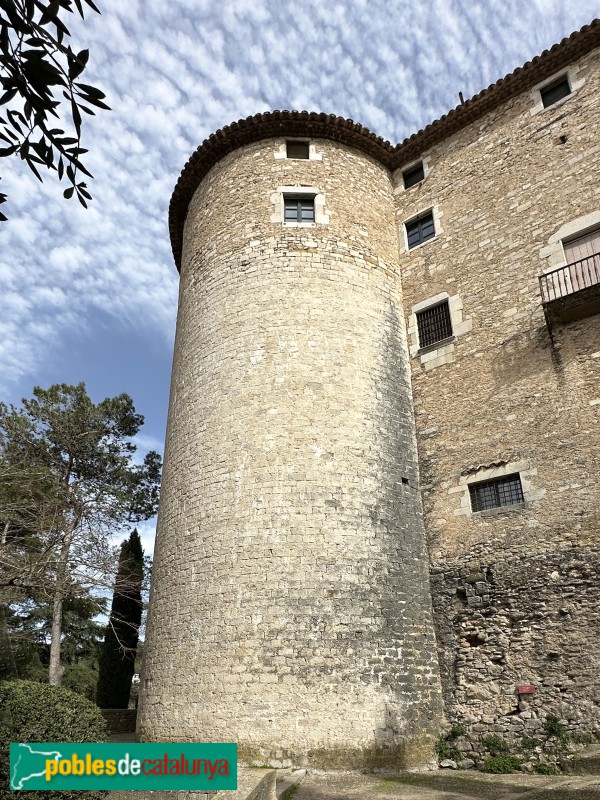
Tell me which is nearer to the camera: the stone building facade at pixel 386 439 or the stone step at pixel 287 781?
the stone step at pixel 287 781

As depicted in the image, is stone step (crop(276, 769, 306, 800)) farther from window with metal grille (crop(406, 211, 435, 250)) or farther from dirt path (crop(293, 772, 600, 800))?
window with metal grille (crop(406, 211, 435, 250))

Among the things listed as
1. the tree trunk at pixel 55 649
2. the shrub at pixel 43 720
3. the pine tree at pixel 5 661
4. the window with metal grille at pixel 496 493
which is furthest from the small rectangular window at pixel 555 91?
the tree trunk at pixel 55 649

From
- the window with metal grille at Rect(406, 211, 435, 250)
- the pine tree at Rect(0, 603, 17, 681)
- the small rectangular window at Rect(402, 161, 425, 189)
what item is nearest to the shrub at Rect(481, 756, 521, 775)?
the pine tree at Rect(0, 603, 17, 681)

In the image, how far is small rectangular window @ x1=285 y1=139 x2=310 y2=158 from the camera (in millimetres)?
13977

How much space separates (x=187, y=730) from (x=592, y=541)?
7.07 m

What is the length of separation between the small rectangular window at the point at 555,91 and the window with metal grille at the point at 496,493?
845cm

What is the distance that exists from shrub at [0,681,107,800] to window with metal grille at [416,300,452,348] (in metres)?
9.31

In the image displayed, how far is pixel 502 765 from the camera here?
8570mm

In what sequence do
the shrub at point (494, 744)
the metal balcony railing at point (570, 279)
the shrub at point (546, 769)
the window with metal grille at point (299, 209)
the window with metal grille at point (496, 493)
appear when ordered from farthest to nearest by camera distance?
1. the window with metal grille at point (299, 209)
2. the metal balcony railing at point (570, 279)
3. the window with metal grille at point (496, 493)
4. the shrub at point (494, 744)
5. the shrub at point (546, 769)

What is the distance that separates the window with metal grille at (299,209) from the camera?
1305 cm

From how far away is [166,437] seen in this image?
12703mm

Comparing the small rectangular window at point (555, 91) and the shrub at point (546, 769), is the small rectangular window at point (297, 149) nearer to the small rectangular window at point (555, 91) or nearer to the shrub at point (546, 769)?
the small rectangular window at point (555, 91)

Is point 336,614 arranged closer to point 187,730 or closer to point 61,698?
point 187,730

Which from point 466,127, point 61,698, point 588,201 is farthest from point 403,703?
point 466,127
